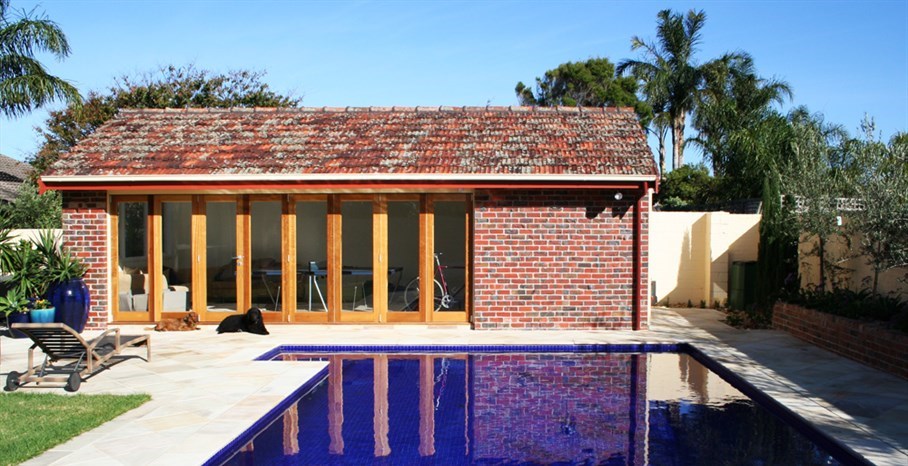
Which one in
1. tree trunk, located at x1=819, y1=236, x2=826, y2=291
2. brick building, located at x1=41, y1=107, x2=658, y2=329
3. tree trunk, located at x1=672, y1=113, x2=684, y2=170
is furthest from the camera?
tree trunk, located at x1=672, y1=113, x2=684, y2=170

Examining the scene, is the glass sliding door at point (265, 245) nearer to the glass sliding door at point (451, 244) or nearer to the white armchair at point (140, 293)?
the white armchair at point (140, 293)

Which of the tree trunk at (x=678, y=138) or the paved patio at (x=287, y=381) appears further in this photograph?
the tree trunk at (x=678, y=138)

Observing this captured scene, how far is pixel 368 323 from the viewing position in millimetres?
14242

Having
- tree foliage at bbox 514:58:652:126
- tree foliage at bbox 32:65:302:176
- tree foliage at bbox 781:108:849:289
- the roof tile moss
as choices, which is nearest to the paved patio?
tree foliage at bbox 781:108:849:289

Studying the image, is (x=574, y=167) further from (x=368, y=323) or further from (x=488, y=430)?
(x=488, y=430)

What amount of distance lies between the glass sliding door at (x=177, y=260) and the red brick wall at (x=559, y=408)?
6.08 metres

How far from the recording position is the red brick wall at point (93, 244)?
46.0 ft

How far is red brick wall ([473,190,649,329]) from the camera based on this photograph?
45.1ft

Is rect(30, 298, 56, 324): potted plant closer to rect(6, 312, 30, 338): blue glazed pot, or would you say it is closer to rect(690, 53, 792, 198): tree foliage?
rect(6, 312, 30, 338): blue glazed pot

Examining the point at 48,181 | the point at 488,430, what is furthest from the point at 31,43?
the point at 488,430

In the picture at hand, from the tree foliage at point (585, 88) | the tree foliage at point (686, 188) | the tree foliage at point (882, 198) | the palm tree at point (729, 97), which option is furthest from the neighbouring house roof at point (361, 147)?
the tree foliage at point (585, 88)

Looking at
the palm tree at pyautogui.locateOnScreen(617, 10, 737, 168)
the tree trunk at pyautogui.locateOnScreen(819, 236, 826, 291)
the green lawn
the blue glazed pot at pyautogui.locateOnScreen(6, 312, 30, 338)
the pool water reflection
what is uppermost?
the palm tree at pyautogui.locateOnScreen(617, 10, 737, 168)

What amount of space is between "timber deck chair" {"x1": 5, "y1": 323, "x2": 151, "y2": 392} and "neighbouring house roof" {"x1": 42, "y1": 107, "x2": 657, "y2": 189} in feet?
15.0

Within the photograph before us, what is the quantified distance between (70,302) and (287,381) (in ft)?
18.3
